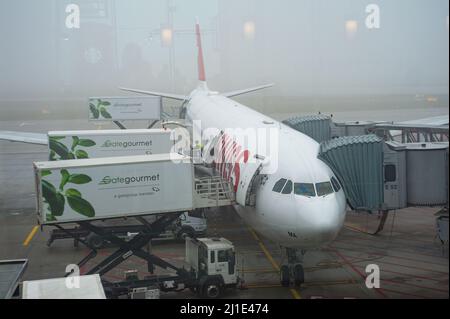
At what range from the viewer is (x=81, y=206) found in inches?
468

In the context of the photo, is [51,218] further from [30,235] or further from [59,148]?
[59,148]

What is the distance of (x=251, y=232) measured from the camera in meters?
18.1

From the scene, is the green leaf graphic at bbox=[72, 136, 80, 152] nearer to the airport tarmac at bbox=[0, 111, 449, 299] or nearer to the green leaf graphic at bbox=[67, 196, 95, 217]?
the airport tarmac at bbox=[0, 111, 449, 299]

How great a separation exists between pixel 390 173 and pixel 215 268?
4575 millimetres

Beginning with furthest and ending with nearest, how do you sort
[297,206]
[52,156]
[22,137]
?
1. [22,137]
2. [52,156]
3. [297,206]

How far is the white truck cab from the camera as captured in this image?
42.2 feet

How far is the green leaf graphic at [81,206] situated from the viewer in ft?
38.8

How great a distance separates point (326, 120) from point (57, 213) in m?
11.4

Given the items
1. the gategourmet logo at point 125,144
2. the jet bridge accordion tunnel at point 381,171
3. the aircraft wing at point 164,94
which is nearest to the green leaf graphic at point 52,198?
the jet bridge accordion tunnel at point 381,171

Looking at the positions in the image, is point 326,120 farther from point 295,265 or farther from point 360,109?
point 295,265

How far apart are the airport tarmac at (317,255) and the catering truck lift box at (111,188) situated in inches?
97.5

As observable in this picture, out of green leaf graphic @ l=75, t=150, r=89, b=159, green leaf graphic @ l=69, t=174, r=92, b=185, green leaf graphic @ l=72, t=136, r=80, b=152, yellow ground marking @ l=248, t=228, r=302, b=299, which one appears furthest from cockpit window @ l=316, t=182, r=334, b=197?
green leaf graphic @ l=72, t=136, r=80, b=152


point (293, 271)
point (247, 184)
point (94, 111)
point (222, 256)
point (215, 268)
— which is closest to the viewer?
point (215, 268)

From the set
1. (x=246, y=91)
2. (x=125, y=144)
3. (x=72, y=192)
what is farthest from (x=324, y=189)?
(x=246, y=91)
